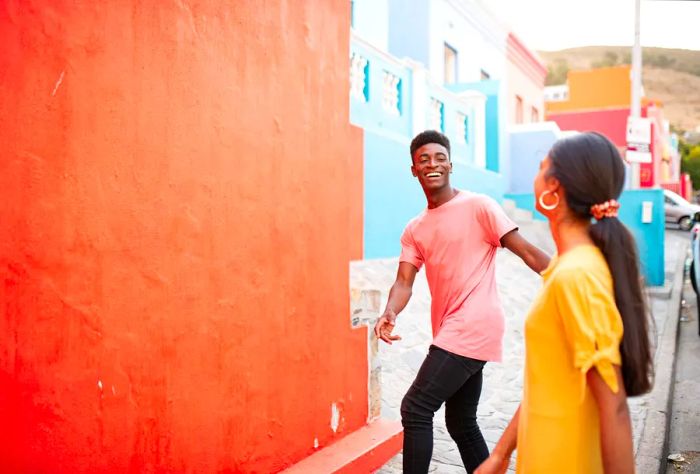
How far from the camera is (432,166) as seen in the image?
3.19 metres

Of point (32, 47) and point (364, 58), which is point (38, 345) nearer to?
point (32, 47)

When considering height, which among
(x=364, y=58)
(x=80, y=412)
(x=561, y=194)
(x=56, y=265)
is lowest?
(x=80, y=412)

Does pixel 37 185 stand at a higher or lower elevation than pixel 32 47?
lower

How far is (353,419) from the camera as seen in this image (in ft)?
13.4

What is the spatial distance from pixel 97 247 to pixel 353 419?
217 centimetres

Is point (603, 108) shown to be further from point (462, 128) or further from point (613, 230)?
point (613, 230)

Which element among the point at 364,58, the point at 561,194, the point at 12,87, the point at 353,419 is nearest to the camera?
the point at 561,194

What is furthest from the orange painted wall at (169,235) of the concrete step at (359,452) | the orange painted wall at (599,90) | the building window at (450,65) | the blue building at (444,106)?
the orange painted wall at (599,90)

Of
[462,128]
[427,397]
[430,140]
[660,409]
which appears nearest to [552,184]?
[427,397]

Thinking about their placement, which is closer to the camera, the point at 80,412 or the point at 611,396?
the point at 611,396

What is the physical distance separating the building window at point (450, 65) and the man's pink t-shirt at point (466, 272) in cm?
1347

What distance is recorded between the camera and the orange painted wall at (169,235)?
89.0 inches

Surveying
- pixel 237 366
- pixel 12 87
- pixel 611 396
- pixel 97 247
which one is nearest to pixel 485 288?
pixel 237 366

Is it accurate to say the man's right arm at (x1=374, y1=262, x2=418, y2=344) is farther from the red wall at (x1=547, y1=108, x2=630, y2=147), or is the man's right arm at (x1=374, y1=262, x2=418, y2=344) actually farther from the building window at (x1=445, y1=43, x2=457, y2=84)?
the red wall at (x1=547, y1=108, x2=630, y2=147)
